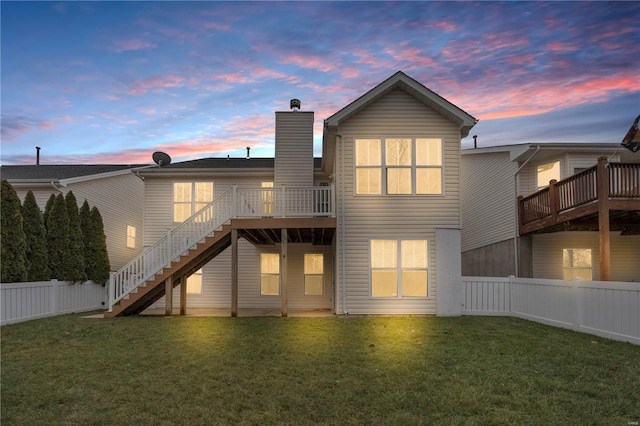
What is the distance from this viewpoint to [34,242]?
41.5ft

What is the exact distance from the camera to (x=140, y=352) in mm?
7852

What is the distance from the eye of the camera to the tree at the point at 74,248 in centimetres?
1411

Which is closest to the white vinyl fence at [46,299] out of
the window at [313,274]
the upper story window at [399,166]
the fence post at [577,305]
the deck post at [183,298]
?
the deck post at [183,298]

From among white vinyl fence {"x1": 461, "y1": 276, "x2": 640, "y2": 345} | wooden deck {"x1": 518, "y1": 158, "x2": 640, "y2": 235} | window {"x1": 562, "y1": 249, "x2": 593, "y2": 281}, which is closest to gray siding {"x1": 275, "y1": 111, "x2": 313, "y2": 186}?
white vinyl fence {"x1": 461, "y1": 276, "x2": 640, "y2": 345}

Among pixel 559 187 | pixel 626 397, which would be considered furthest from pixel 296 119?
pixel 626 397

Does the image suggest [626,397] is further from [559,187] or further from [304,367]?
[559,187]

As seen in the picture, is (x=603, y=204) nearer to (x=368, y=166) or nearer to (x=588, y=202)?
(x=588, y=202)

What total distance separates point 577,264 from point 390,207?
8715 mm

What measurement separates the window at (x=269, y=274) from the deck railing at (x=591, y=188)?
10173 millimetres

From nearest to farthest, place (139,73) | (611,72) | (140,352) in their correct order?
(140,352)
(611,72)
(139,73)

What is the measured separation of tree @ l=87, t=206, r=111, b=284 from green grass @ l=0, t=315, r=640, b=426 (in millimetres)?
5474

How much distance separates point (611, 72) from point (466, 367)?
1404 cm

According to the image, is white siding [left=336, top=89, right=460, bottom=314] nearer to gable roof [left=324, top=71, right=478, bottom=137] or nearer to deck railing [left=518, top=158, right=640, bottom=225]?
gable roof [left=324, top=71, right=478, bottom=137]

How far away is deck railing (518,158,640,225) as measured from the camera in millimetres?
11953
